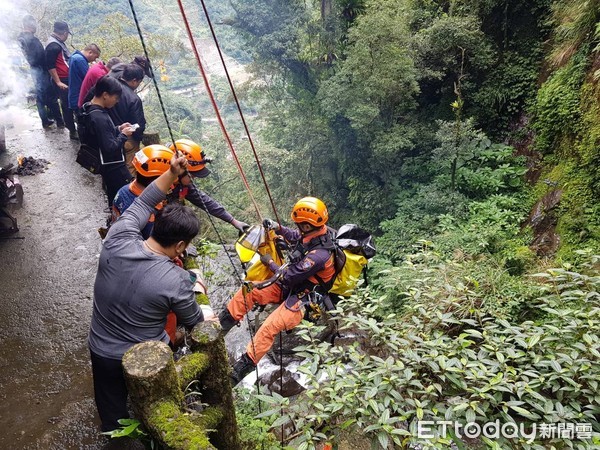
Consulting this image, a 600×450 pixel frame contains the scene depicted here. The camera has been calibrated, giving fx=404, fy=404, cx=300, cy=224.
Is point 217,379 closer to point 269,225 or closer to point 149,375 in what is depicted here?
point 149,375

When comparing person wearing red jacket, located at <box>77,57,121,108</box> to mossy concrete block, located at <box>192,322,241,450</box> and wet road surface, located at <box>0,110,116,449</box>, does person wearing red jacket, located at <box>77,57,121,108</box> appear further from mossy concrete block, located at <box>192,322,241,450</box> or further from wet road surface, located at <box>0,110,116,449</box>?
mossy concrete block, located at <box>192,322,241,450</box>

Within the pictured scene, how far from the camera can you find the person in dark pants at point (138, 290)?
2510mm

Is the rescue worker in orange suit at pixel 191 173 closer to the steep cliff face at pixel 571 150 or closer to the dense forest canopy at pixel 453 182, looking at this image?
the dense forest canopy at pixel 453 182

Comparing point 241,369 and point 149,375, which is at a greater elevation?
point 149,375

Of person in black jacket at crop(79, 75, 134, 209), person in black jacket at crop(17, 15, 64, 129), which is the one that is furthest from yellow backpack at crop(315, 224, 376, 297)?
person in black jacket at crop(17, 15, 64, 129)

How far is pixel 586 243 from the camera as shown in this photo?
6.11 metres

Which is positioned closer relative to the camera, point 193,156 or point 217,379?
point 217,379

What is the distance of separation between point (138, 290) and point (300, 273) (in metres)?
2.34

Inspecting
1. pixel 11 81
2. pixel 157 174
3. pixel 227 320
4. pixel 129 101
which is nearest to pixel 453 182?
pixel 227 320

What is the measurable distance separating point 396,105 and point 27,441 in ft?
35.6

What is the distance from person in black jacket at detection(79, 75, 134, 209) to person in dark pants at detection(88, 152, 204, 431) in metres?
2.48

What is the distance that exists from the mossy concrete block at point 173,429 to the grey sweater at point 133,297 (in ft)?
2.26

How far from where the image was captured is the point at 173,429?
1903 mm

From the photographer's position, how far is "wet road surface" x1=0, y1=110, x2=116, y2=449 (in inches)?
134
